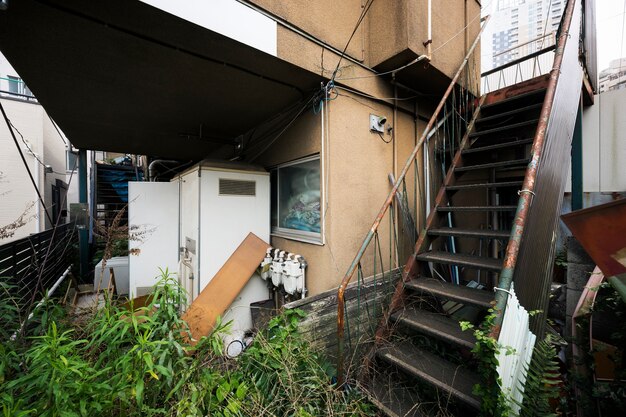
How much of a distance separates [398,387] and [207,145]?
5774 millimetres

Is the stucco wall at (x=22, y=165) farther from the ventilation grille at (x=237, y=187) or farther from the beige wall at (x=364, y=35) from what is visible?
the beige wall at (x=364, y=35)

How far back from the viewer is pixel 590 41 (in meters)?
4.07

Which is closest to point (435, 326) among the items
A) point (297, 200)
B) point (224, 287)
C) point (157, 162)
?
point (297, 200)

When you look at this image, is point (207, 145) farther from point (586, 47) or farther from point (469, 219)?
point (586, 47)

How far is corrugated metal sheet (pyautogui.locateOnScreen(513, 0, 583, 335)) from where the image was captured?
1984 millimetres

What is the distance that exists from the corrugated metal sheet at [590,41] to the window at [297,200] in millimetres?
4448

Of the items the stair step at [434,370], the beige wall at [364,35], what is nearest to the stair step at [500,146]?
the beige wall at [364,35]

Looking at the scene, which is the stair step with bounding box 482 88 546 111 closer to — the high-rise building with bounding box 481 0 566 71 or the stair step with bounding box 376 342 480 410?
the high-rise building with bounding box 481 0 566 71

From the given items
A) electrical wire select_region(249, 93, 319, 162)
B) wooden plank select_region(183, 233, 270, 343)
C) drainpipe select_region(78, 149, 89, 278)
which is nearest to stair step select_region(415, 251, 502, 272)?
wooden plank select_region(183, 233, 270, 343)

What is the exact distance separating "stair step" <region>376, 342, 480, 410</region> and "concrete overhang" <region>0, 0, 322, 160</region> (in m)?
3.07

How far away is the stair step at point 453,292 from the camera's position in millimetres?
2170

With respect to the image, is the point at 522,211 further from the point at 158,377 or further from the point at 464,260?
the point at 158,377

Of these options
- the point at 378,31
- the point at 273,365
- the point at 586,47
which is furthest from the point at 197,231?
the point at 586,47

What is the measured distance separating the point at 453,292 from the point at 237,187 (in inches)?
119
